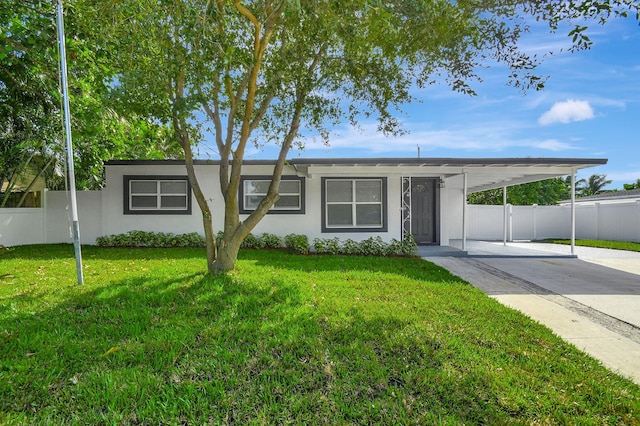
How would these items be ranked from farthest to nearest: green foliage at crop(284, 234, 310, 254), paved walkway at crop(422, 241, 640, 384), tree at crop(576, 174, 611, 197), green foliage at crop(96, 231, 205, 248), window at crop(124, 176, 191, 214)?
tree at crop(576, 174, 611, 197) → window at crop(124, 176, 191, 214) → green foliage at crop(96, 231, 205, 248) → green foliage at crop(284, 234, 310, 254) → paved walkway at crop(422, 241, 640, 384)

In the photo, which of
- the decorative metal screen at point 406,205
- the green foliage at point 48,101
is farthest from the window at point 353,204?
the green foliage at point 48,101

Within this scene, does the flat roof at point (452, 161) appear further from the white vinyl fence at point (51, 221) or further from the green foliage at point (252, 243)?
the white vinyl fence at point (51, 221)

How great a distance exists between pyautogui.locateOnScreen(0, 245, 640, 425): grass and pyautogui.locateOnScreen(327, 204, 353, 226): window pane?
5.06 meters

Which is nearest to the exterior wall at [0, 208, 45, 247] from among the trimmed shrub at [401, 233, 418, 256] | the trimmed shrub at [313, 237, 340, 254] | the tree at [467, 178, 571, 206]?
the trimmed shrub at [313, 237, 340, 254]

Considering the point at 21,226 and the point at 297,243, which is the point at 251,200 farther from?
the point at 21,226

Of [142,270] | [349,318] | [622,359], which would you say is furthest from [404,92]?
[142,270]

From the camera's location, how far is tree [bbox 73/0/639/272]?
13.6 feet

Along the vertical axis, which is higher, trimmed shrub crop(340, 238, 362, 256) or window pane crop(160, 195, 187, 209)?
window pane crop(160, 195, 187, 209)

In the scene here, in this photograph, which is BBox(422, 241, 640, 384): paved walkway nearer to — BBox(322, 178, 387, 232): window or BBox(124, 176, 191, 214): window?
BBox(322, 178, 387, 232): window

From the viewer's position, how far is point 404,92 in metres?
6.51

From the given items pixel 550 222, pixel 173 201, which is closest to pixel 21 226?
pixel 173 201

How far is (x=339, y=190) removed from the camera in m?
10.2

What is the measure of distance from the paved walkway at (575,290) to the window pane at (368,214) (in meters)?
1.78

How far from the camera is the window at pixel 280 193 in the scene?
1026 centimetres
